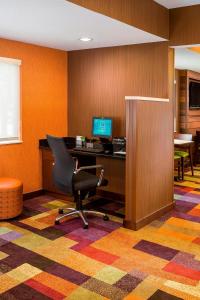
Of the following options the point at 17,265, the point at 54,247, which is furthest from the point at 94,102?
the point at 17,265

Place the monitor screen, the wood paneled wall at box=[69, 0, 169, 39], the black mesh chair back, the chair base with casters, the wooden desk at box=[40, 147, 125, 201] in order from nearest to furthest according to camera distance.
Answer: the wood paneled wall at box=[69, 0, 169, 39] → the black mesh chair back → the chair base with casters → the monitor screen → the wooden desk at box=[40, 147, 125, 201]

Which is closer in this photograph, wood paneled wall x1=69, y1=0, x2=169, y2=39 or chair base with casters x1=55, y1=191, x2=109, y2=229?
wood paneled wall x1=69, y1=0, x2=169, y2=39

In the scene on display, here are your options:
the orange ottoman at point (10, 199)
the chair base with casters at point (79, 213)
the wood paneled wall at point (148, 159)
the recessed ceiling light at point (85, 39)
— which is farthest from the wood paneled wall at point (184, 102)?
the orange ottoman at point (10, 199)

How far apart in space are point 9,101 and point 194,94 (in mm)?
5401

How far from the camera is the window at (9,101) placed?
4.49 metres

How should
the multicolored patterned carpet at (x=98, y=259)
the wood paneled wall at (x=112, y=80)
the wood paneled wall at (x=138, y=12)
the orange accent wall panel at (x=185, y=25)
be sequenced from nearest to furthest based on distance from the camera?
the multicolored patterned carpet at (x=98, y=259), the wood paneled wall at (x=138, y=12), the orange accent wall panel at (x=185, y=25), the wood paneled wall at (x=112, y=80)

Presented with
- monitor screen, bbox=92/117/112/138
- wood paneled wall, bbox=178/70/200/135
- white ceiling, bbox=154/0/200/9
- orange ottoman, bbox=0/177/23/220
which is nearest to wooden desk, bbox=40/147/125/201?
monitor screen, bbox=92/117/112/138

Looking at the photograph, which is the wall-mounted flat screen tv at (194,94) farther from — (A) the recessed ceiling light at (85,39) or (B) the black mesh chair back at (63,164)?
(B) the black mesh chair back at (63,164)

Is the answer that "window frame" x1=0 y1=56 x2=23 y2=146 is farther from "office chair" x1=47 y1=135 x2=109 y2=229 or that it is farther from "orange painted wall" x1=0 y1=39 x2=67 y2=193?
"office chair" x1=47 y1=135 x2=109 y2=229

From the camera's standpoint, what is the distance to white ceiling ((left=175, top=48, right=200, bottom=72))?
18.5 feet

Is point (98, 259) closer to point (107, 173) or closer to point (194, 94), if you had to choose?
point (107, 173)

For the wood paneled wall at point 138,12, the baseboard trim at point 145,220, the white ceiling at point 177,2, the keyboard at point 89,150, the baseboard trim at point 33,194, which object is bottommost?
the baseboard trim at point 145,220

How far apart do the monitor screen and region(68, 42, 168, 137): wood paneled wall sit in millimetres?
146

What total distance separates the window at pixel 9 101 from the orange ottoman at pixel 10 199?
0.75 metres
